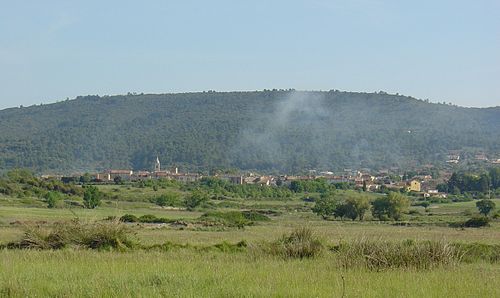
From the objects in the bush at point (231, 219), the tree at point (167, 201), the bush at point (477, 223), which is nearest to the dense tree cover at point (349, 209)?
the bush at point (231, 219)

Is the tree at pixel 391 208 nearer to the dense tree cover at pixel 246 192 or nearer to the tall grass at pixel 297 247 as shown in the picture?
the dense tree cover at pixel 246 192

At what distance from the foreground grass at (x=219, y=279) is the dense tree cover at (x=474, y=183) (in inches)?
4711

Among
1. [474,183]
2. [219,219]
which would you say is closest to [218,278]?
[219,219]

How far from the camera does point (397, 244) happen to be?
17.1 m

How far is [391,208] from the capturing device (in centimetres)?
7388

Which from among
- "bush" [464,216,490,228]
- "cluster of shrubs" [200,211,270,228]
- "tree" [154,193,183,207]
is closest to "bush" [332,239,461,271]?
"cluster of shrubs" [200,211,270,228]

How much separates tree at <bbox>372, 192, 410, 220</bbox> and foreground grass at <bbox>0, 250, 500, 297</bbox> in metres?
56.5

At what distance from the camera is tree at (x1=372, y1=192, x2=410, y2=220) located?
7319 centimetres

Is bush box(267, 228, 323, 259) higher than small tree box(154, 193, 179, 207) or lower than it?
higher

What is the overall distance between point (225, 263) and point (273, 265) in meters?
1.31

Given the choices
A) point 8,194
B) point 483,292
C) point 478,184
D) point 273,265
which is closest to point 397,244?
point 273,265

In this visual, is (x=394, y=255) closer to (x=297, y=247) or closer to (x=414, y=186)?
(x=297, y=247)

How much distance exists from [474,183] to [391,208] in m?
66.0

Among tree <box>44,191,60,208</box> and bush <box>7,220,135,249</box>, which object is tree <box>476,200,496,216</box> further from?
bush <box>7,220,135,249</box>
